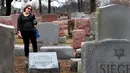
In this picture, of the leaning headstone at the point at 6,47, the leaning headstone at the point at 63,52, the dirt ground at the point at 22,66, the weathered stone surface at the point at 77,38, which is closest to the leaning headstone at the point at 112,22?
the leaning headstone at the point at 6,47

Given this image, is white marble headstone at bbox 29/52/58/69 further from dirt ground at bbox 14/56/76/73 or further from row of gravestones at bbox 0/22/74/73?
dirt ground at bbox 14/56/76/73

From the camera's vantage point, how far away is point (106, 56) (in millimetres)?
6531

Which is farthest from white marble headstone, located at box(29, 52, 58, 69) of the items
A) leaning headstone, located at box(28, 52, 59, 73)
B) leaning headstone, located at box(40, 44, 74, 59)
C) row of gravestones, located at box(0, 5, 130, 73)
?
leaning headstone, located at box(40, 44, 74, 59)

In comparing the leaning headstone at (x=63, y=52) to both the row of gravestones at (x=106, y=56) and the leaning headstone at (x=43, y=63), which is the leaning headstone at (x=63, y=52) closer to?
the leaning headstone at (x=43, y=63)

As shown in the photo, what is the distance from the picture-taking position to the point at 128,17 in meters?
8.38

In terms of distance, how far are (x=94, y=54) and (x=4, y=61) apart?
4.65 feet

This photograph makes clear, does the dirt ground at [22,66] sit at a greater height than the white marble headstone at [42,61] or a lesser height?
lesser

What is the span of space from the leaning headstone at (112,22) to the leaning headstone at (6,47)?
2157 mm

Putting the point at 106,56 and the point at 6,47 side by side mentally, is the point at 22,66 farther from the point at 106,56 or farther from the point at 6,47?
the point at 106,56

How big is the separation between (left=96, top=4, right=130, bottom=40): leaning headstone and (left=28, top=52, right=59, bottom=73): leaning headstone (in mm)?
1478

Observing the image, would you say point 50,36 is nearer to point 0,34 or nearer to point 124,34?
point 124,34

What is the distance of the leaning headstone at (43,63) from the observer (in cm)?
891

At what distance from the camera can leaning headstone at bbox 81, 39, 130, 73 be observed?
6.51 metres

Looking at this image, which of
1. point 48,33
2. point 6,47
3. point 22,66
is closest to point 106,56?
point 6,47
